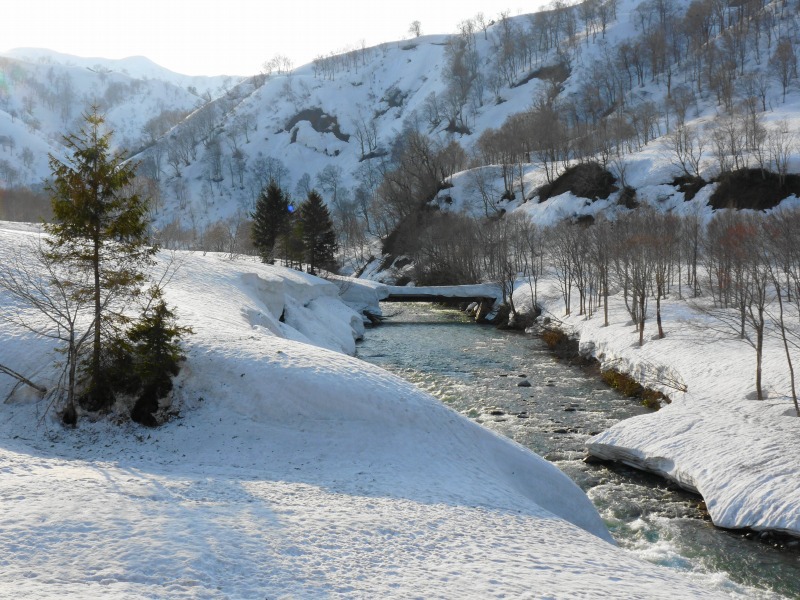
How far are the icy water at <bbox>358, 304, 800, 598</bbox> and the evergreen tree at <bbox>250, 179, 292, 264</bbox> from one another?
53.8 feet

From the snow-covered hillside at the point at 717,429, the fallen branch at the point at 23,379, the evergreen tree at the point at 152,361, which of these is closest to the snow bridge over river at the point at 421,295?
the snow-covered hillside at the point at 717,429

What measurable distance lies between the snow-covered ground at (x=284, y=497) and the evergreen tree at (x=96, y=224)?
6.31 feet

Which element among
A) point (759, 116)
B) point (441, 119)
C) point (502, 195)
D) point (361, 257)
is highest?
point (441, 119)

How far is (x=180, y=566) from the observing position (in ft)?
26.1

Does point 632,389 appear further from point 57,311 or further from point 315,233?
point 315,233

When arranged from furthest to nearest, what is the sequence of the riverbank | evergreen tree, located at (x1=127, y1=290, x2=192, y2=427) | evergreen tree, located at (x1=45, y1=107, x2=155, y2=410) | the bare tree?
evergreen tree, located at (x1=127, y1=290, x2=192, y2=427), the bare tree, evergreen tree, located at (x1=45, y1=107, x2=155, y2=410), the riverbank

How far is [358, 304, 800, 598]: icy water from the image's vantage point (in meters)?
12.8

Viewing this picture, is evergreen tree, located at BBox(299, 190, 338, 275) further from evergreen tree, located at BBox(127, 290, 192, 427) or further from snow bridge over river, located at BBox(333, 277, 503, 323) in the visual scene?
evergreen tree, located at BBox(127, 290, 192, 427)

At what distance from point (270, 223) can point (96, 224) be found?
1628 inches

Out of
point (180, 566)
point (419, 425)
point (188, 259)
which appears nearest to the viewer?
point (180, 566)

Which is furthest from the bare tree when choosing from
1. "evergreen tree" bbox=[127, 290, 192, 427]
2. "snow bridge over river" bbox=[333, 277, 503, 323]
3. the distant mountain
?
the distant mountain

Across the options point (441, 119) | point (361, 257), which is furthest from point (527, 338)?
point (441, 119)

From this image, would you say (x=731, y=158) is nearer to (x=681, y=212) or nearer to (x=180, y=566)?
(x=681, y=212)

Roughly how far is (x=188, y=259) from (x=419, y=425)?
24402 millimetres
